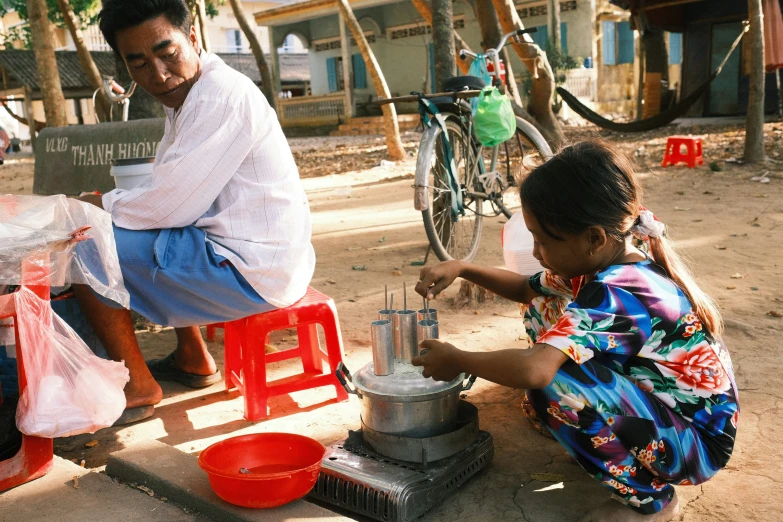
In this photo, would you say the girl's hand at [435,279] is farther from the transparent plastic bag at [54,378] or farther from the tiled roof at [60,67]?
the tiled roof at [60,67]

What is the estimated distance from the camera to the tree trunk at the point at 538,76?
25.2 feet

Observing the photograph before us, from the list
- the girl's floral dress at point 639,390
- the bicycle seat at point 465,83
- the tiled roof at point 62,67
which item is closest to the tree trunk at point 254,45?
the tiled roof at point 62,67

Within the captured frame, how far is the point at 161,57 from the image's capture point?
7.64 ft

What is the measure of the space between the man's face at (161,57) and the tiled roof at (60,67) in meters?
20.5

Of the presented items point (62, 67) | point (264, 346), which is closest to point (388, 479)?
point (264, 346)

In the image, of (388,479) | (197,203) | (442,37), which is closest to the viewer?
(388,479)

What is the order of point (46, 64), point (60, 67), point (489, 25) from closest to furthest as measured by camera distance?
point (489, 25) → point (46, 64) → point (60, 67)

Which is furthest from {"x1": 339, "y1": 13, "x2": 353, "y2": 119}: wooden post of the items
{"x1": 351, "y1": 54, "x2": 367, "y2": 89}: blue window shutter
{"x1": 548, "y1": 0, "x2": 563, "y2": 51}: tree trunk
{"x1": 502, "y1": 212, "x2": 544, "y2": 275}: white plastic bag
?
{"x1": 502, "y1": 212, "x2": 544, "y2": 275}: white plastic bag

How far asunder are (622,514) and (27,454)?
1640 mm

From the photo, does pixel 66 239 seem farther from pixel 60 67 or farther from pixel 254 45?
pixel 60 67

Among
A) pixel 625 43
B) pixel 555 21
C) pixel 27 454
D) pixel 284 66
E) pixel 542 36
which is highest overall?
pixel 284 66

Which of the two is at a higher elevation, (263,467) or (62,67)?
(62,67)

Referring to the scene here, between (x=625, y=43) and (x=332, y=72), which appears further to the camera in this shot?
(x=332, y=72)

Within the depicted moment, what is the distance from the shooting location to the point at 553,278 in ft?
6.90
